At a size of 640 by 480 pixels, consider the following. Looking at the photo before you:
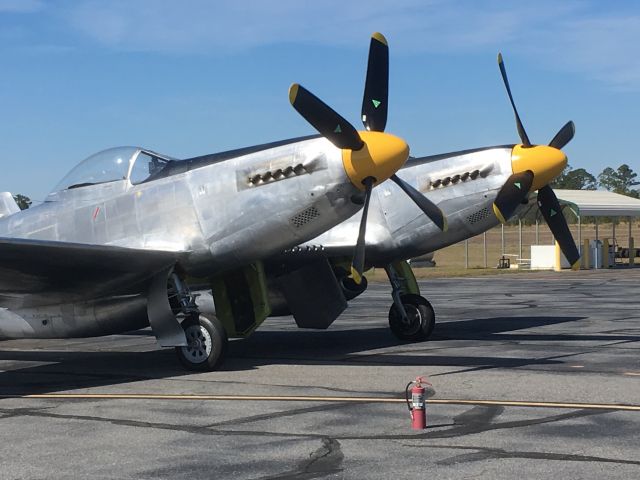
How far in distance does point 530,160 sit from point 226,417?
24.2ft

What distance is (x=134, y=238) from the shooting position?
1252 centimetres

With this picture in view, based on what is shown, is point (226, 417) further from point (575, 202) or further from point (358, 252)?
point (575, 202)

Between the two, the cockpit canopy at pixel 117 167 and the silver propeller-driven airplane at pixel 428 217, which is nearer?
the cockpit canopy at pixel 117 167

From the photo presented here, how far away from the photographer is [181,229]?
12.2m

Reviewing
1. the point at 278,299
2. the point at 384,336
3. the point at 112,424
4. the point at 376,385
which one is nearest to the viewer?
the point at 112,424

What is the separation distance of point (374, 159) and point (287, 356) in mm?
4204

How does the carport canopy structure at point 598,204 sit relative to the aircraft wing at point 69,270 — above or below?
above

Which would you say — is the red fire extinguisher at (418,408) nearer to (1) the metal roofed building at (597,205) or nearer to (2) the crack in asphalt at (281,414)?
(2) the crack in asphalt at (281,414)

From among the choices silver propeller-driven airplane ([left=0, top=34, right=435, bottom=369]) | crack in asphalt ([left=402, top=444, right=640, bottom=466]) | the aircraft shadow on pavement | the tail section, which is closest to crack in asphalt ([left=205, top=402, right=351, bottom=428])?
crack in asphalt ([left=402, top=444, right=640, bottom=466])

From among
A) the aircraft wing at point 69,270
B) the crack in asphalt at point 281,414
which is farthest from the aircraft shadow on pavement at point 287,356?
the crack in asphalt at point 281,414

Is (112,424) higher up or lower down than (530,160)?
lower down

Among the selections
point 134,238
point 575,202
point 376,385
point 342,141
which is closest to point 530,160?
point 342,141

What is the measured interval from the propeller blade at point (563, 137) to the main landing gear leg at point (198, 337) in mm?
6796

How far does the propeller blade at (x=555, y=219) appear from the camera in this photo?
15.2 meters
